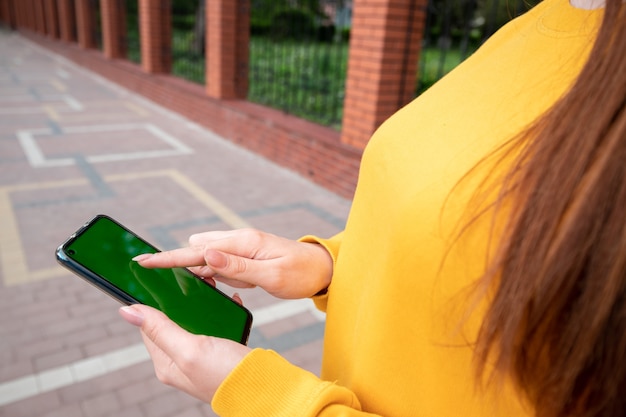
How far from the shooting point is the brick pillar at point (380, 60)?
4355mm

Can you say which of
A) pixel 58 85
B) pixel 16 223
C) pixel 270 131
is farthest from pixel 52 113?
pixel 16 223

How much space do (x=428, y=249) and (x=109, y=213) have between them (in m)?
4.37

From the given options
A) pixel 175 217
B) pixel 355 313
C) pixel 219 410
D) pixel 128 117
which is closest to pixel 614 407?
pixel 355 313

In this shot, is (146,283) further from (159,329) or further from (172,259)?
(159,329)

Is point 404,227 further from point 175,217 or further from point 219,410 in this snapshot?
point 175,217

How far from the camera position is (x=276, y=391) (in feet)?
2.39

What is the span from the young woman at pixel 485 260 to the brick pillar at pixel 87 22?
1553 centimetres

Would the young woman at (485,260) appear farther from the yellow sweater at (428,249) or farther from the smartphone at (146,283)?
Answer: the smartphone at (146,283)

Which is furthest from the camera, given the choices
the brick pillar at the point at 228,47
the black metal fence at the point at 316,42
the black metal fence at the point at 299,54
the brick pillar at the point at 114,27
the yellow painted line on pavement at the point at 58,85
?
the brick pillar at the point at 114,27

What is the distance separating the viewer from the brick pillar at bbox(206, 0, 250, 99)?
274 inches

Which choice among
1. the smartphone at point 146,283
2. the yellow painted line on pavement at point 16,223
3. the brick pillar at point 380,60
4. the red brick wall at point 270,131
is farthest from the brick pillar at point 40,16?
the smartphone at point 146,283

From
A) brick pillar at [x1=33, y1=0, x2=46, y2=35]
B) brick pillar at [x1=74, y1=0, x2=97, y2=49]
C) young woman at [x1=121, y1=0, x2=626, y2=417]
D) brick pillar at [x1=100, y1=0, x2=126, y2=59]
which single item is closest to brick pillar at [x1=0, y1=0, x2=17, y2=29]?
brick pillar at [x1=33, y1=0, x2=46, y2=35]

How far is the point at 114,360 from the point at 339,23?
14.2 ft

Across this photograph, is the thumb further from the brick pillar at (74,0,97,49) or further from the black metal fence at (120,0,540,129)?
the brick pillar at (74,0,97,49)
